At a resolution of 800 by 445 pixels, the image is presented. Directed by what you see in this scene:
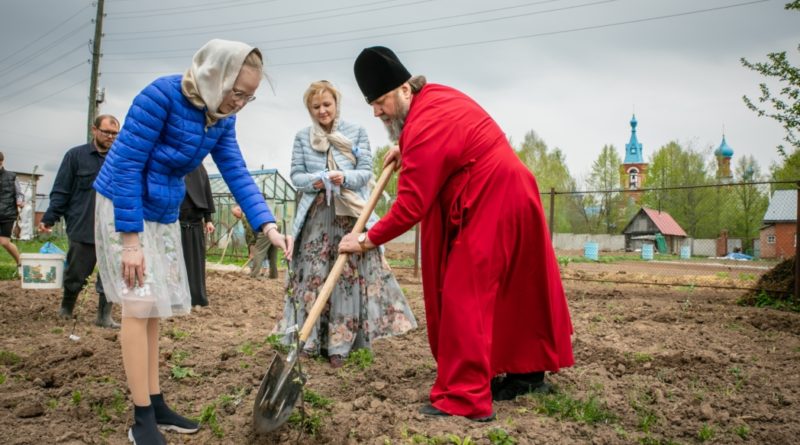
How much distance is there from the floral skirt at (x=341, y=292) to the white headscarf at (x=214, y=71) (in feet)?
6.01

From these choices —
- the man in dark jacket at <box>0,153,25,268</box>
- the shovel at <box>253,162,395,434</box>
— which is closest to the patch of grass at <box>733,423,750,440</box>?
the shovel at <box>253,162,395,434</box>

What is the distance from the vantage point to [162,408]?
276 centimetres

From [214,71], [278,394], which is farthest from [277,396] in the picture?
[214,71]

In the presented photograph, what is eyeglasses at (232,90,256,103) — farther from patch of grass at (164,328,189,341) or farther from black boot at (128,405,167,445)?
patch of grass at (164,328,189,341)

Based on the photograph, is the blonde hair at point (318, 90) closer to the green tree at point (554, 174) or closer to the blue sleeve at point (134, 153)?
the blue sleeve at point (134, 153)

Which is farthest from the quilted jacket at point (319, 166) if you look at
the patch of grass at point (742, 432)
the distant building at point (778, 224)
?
the distant building at point (778, 224)

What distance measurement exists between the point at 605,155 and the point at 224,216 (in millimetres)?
30727

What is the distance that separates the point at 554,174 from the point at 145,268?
45.5 meters

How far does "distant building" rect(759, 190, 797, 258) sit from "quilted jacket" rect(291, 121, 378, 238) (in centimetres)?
3329

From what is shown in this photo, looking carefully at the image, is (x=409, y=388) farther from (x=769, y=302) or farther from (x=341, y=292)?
(x=769, y=302)

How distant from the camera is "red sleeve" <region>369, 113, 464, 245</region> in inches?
112

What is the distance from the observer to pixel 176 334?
5.02m

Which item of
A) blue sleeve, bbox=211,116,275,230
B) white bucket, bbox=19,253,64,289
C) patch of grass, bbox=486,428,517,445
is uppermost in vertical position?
blue sleeve, bbox=211,116,275,230

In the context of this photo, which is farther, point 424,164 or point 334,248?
point 334,248
